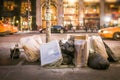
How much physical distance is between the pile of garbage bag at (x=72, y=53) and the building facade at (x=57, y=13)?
3456cm

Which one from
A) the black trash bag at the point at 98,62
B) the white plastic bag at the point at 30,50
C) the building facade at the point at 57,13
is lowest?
the black trash bag at the point at 98,62

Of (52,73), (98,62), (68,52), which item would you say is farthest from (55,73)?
(98,62)

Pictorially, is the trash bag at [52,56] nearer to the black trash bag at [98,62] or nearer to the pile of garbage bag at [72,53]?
the pile of garbage bag at [72,53]

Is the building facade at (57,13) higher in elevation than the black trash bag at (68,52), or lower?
higher

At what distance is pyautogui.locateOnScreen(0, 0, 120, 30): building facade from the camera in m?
44.9

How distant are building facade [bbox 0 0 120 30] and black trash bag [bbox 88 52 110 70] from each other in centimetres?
3569

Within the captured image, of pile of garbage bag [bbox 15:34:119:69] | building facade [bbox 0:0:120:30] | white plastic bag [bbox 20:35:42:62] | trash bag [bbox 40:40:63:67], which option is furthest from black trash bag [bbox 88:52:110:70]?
building facade [bbox 0:0:120:30]

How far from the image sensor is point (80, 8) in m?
45.2

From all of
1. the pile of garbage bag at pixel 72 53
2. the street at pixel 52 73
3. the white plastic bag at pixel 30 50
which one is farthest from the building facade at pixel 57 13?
the street at pixel 52 73

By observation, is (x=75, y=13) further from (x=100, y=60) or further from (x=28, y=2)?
(x=100, y=60)

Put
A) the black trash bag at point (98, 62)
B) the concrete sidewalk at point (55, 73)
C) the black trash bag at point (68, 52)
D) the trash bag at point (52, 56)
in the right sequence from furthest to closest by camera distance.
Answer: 1. the black trash bag at point (68, 52)
2. the trash bag at point (52, 56)
3. the black trash bag at point (98, 62)
4. the concrete sidewalk at point (55, 73)

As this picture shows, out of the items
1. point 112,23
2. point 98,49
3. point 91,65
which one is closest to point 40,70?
point 91,65

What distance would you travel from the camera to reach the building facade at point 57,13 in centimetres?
4491

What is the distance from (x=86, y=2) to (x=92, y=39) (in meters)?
35.4
